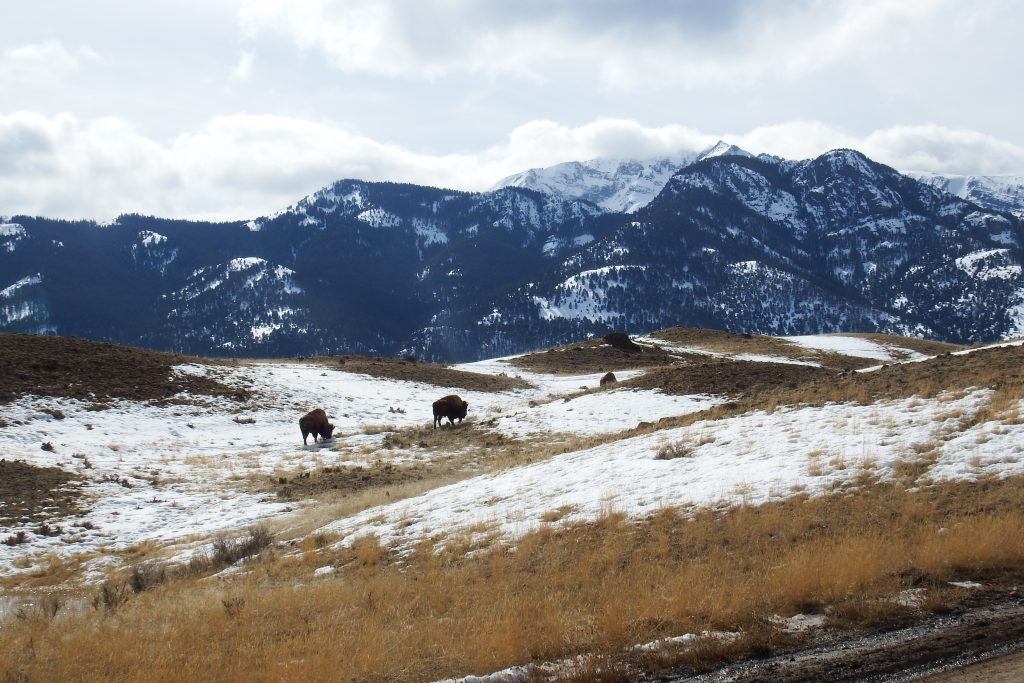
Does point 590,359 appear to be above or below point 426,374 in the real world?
above

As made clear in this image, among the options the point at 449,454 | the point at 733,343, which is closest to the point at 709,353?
the point at 733,343

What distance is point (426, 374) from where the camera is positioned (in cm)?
5281

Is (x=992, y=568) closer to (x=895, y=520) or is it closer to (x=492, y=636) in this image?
(x=895, y=520)

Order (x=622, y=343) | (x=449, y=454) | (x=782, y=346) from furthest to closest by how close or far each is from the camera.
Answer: (x=782, y=346) → (x=622, y=343) → (x=449, y=454)

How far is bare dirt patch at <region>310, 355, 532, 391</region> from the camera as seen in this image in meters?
50.8

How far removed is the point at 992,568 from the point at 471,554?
852 cm

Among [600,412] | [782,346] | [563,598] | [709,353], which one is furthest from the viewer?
[782,346]

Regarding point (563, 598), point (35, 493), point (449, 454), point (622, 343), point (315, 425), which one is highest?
point (622, 343)

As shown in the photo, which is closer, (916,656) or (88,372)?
(916,656)

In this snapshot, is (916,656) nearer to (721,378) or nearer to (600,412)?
(600,412)

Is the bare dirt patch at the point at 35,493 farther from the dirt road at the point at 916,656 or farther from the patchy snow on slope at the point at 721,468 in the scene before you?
the dirt road at the point at 916,656

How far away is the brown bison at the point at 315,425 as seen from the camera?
32.5m

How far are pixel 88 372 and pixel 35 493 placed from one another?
61.8 ft

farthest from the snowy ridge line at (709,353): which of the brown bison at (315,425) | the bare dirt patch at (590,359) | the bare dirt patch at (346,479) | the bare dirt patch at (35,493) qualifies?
the bare dirt patch at (35,493)
